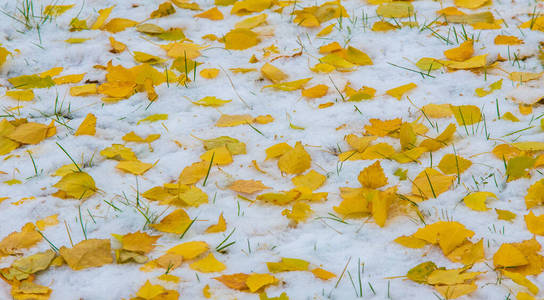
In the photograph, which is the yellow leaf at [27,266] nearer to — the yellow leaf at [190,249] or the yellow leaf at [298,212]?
the yellow leaf at [190,249]

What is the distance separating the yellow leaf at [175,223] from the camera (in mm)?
1785

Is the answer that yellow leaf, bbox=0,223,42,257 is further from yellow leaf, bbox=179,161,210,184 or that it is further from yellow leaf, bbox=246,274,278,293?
yellow leaf, bbox=246,274,278,293

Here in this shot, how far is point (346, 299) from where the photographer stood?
1516 mm

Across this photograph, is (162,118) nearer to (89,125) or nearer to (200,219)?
(89,125)

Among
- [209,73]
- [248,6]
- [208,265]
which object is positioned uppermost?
[248,6]

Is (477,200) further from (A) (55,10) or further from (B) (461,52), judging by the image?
(A) (55,10)

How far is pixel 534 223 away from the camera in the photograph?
169 centimetres

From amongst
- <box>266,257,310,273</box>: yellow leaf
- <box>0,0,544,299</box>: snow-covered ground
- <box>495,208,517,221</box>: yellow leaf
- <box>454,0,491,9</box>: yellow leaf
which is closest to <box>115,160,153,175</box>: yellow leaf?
<box>0,0,544,299</box>: snow-covered ground

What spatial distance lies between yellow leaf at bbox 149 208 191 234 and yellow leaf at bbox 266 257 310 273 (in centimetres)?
33

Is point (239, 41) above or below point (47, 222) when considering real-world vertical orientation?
above

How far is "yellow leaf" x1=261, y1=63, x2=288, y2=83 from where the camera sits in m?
2.60

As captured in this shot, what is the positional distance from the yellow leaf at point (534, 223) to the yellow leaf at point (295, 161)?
0.75m

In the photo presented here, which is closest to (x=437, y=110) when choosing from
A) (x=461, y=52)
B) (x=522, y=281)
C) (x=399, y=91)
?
(x=399, y=91)

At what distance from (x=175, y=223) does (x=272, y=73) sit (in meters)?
1.04
